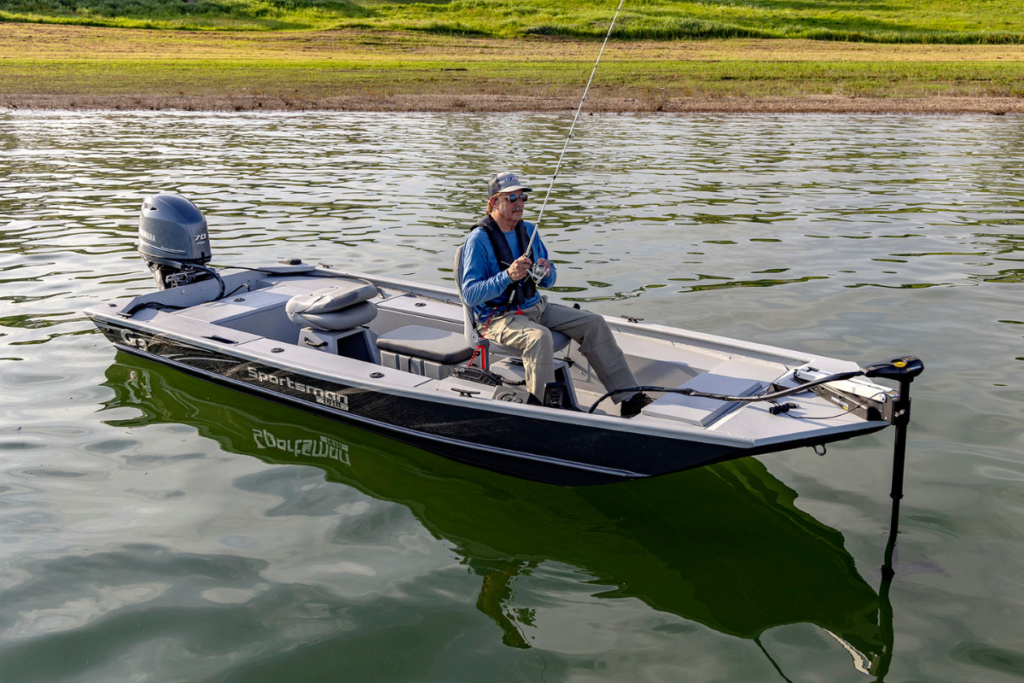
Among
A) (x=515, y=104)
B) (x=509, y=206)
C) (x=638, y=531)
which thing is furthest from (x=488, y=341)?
(x=515, y=104)

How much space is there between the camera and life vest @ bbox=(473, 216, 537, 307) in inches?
235

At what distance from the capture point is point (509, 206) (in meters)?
5.88

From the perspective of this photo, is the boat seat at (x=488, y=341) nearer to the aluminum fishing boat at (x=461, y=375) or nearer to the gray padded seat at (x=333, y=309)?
the aluminum fishing boat at (x=461, y=375)

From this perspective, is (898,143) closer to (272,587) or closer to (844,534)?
(844,534)

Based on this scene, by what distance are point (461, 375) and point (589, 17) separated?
245 ft

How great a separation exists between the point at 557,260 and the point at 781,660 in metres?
7.69

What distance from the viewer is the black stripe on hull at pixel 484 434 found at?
5.03 meters

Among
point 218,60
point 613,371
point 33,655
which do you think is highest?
point 218,60

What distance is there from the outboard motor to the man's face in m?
3.65

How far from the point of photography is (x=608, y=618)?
14.2 feet

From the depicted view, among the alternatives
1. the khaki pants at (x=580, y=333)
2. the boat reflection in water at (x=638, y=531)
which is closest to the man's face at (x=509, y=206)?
the khaki pants at (x=580, y=333)

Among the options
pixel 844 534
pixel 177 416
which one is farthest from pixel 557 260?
pixel 844 534

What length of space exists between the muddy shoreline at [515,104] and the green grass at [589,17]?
112ft

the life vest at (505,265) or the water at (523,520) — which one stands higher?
the life vest at (505,265)
